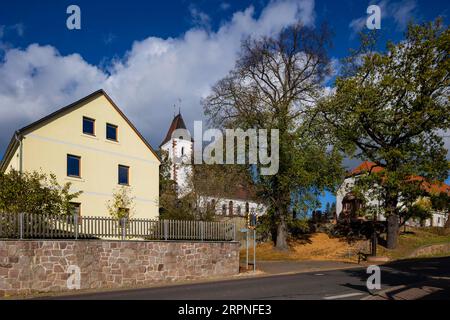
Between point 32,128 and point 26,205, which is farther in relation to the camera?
point 32,128

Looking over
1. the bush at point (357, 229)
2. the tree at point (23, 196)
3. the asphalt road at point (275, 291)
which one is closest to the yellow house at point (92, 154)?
the tree at point (23, 196)

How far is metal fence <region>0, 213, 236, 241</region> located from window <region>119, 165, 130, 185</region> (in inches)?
486

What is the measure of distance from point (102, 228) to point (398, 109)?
75.3 feet

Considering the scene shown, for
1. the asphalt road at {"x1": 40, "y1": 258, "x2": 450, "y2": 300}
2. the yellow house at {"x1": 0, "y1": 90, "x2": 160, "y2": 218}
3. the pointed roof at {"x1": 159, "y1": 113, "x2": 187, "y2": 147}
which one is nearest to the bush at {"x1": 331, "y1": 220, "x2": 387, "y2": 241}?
the yellow house at {"x1": 0, "y1": 90, "x2": 160, "y2": 218}

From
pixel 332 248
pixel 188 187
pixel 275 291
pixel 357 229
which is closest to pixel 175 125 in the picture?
pixel 188 187

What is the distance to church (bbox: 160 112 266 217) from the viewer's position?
37.5 m

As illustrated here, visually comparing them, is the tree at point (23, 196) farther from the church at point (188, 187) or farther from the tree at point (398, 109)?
the tree at point (398, 109)

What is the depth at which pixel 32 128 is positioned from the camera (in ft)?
84.0

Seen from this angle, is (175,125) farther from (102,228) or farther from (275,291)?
(275,291)

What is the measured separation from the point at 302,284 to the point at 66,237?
8.67 metres

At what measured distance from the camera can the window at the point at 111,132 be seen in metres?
30.7
